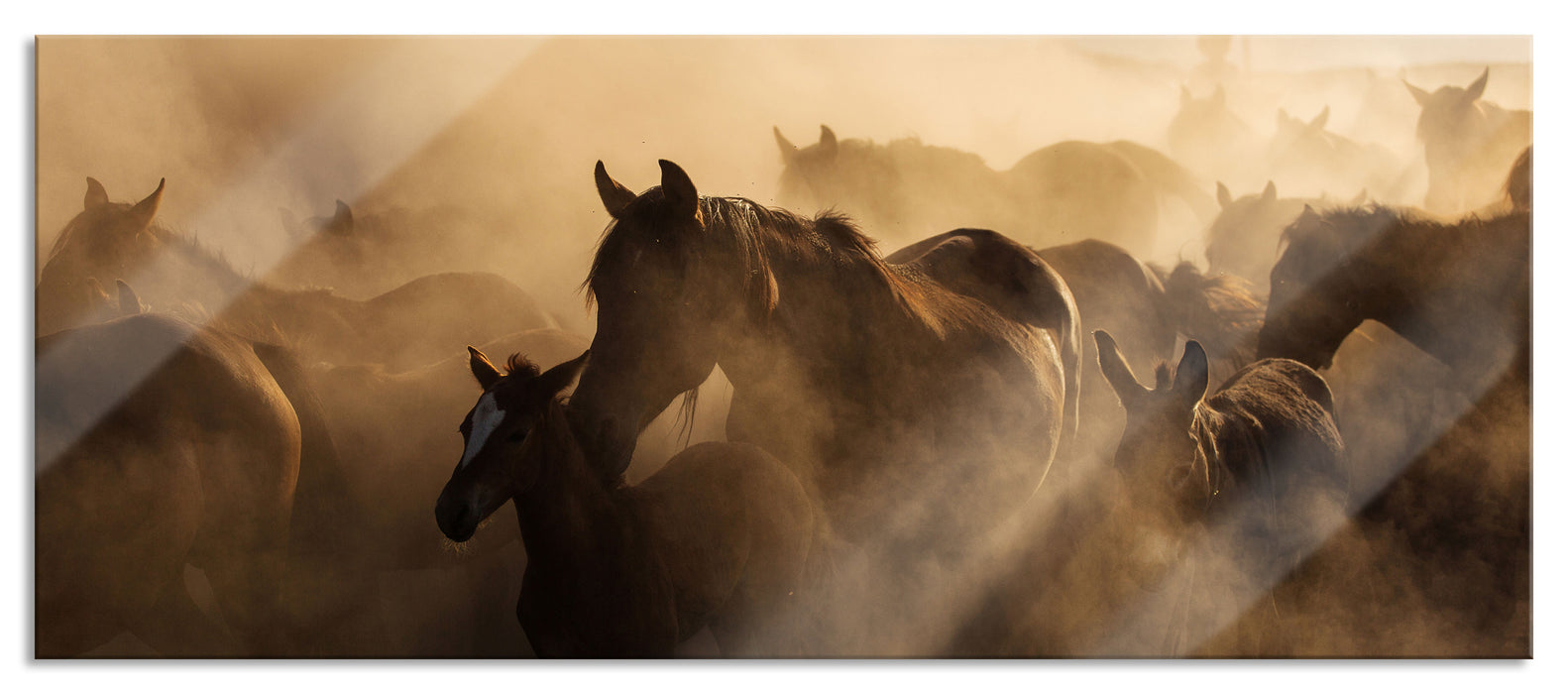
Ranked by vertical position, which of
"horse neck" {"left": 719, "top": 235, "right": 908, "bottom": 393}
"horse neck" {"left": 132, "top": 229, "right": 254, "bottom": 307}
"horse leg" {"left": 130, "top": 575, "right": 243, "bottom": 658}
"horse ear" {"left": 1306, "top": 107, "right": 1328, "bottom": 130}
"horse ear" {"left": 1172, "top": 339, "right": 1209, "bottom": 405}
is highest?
"horse ear" {"left": 1306, "top": 107, "right": 1328, "bottom": 130}

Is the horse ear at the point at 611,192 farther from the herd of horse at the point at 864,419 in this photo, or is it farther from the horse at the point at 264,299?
the horse at the point at 264,299

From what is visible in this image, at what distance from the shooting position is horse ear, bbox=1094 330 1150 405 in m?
1.90

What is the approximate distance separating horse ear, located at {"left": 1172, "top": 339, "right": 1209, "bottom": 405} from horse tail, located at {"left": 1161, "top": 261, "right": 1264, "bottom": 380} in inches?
Answer: 14.5

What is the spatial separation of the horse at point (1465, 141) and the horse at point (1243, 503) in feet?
1.69

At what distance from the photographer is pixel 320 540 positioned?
1.99 meters

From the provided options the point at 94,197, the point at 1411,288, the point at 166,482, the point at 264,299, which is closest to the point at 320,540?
the point at 166,482

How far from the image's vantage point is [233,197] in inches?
79.8

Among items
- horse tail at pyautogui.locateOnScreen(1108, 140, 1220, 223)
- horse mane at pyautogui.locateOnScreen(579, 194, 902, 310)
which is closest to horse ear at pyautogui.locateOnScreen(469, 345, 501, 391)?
horse mane at pyautogui.locateOnScreen(579, 194, 902, 310)

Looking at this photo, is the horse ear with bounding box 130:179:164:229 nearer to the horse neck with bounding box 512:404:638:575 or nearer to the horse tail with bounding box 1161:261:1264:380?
the horse neck with bounding box 512:404:638:575

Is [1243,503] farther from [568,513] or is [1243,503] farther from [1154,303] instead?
[568,513]

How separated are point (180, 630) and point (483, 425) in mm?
897

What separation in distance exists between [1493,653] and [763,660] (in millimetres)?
1567

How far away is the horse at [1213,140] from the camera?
7.08 ft
